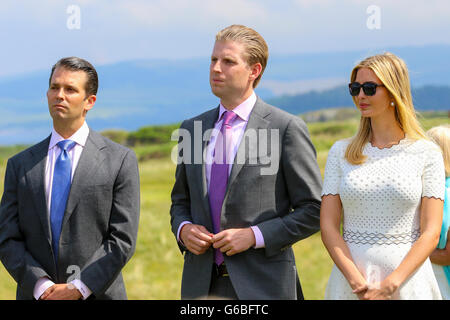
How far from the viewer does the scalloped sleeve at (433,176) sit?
3922mm

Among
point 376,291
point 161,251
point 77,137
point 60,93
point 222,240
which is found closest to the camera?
point 376,291

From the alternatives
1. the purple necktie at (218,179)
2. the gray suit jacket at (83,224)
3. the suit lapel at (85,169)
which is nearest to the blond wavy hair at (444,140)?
the purple necktie at (218,179)

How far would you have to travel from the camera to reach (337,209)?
4047 millimetres

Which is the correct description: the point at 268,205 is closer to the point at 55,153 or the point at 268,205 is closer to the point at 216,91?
the point at 216,91

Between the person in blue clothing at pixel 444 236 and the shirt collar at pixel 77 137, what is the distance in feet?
8.29

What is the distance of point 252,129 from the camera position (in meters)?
4.29

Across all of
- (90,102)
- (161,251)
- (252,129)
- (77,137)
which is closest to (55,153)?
(77,137)

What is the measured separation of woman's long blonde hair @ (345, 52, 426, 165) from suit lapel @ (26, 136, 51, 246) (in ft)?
6.88

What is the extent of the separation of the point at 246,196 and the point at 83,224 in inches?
45.5

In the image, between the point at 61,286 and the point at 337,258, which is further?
the point at 61,286

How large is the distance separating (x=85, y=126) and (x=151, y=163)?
1331cm

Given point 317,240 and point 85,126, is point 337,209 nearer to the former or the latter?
point 85,126
